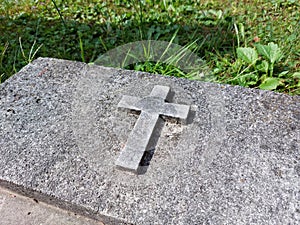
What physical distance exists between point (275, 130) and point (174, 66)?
95 centimetres

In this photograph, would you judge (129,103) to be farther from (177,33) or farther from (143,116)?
(177,33)

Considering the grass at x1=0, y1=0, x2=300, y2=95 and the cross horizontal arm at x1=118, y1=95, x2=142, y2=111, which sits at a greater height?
the cross horizontal arm at x1=118, y1=95, x2=142, y2=111

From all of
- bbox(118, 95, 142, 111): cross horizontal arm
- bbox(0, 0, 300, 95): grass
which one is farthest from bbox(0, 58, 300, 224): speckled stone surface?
bbox(0, 0, 300, 95): grass

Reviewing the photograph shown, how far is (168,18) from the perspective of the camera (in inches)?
109

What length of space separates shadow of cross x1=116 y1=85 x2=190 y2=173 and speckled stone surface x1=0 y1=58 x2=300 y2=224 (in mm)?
43

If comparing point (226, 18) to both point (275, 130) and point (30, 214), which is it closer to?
point (275, 130)

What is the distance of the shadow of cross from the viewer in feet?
4.15

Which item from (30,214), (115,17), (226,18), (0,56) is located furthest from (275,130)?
(0,56)

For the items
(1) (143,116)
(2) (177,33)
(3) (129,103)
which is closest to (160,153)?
(1) (143,116)

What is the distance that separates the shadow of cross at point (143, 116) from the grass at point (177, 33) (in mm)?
621

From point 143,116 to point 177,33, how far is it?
4.59 feet

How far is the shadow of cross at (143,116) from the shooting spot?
1.27 m

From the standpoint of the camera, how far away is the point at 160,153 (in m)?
1.31

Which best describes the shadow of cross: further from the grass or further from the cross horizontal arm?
the grass
